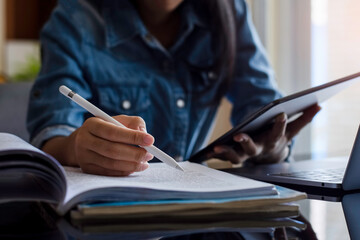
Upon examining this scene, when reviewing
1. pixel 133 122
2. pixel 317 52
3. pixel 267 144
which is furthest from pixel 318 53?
pixel 133 122

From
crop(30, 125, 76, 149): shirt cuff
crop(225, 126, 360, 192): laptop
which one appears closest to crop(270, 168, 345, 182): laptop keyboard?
crop(225, 126, 360, 192): laptop

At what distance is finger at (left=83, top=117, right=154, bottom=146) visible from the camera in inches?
19.9

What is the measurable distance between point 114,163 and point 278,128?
0.30m

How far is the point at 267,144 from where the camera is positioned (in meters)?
0.77

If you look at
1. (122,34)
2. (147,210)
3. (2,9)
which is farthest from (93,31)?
(2,9)

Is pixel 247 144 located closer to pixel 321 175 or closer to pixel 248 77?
pixel 321 175

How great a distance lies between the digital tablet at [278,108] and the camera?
1.97ft

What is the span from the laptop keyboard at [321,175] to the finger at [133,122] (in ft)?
0.68

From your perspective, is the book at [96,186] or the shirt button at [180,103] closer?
the book at [96,186]

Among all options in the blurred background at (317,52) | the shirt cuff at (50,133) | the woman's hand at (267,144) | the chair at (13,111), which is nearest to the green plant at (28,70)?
the blurred background at (317,52)

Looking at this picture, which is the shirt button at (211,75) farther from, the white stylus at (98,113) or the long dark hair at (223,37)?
the white stylus at (98,113)

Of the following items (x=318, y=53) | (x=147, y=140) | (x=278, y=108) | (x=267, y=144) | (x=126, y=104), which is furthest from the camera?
(x=318, y=53)

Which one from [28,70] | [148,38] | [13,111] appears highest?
[148,38]

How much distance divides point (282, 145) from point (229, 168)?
0.11 meters
